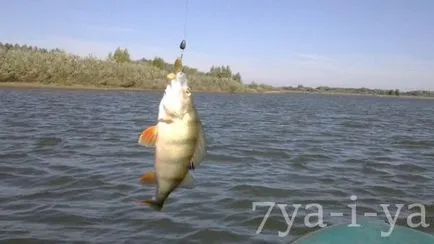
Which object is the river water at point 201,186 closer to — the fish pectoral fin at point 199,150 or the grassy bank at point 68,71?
the fish pectoral fin at point 199,150

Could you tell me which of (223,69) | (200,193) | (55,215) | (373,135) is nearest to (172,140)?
(55,215)

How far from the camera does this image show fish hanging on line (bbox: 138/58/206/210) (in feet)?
9.66

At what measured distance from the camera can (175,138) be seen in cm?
307

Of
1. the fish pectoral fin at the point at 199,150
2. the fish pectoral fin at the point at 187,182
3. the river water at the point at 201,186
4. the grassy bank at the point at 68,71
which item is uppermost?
the grassy bank at the point at 68,71

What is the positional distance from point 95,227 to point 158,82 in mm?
68919

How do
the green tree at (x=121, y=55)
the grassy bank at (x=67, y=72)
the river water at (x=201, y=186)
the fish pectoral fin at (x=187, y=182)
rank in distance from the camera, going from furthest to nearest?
the green tree at (x=121, y=55) < the grassy bank at (x=67, y=72) < the river water at (x=201, y=186) < the fish pectoral fin at (x=187, y=182)

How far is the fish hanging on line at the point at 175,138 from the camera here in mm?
2945

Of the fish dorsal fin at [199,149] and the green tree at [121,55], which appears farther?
the green tree at [121,55]

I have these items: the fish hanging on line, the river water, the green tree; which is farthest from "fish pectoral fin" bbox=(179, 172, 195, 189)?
the green tree

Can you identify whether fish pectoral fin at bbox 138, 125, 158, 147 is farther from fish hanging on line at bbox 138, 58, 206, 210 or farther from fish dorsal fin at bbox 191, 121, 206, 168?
fish dorsal fin at bbox 191, 121, 206, 168

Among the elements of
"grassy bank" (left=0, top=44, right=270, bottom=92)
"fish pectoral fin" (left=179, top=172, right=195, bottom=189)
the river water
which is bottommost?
the river water

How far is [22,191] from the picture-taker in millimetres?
9273

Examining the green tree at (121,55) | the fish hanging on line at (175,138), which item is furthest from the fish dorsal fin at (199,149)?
the green tree at (121,55)

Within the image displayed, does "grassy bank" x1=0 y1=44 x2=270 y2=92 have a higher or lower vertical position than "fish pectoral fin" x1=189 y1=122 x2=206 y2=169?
higher
